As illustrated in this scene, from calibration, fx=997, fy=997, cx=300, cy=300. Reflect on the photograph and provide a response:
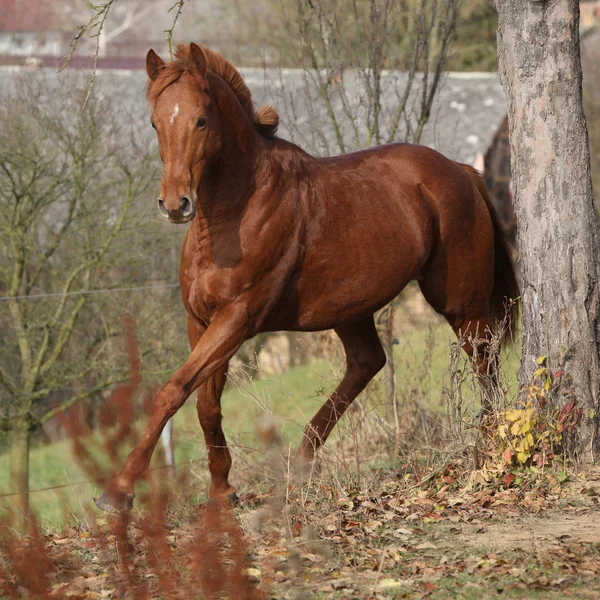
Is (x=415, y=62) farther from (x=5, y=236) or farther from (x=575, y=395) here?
(x=5, y=236)

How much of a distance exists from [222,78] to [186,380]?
5.68 feet

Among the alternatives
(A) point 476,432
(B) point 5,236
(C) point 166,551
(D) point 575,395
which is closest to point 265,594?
(C) point 166,551

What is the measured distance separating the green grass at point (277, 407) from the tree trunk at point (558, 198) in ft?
5.78

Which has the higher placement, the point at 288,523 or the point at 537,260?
the point at 537,260

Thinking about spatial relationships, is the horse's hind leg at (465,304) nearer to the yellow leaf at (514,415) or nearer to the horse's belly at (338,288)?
the horse's belly at (338,288)

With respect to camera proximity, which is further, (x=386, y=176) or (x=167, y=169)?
(x=386, y=176)

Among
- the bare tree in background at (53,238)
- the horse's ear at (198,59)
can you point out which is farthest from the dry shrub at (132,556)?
the bare tree in background at (53,238)

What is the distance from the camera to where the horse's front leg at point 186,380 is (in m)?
4.95

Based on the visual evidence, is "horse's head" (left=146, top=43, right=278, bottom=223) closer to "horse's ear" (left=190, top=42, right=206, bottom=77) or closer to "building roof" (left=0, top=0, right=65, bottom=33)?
"horse's ear" (left=190, top=42, right=206, bottom=77)

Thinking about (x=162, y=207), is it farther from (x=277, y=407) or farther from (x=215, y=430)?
(x=277, y=407)

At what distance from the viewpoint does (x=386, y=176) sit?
638 centimetres

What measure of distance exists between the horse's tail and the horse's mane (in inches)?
69.6

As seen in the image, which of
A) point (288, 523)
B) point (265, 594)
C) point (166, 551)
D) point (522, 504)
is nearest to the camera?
point (166, 551)

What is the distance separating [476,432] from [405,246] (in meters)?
1.25
